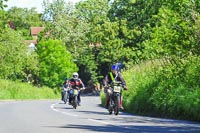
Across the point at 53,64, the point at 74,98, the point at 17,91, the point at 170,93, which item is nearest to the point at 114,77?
the point at 170,93

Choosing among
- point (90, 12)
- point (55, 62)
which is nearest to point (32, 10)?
point (90, 12)

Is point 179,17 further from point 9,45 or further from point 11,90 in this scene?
point 9,45

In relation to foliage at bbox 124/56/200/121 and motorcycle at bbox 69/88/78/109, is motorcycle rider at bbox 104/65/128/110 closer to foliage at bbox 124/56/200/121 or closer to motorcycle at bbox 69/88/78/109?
foliage at bbox 124/56/200/121

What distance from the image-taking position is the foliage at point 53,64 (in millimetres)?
76688

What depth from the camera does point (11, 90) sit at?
5362 centimetres

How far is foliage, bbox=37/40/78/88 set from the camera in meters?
76.7

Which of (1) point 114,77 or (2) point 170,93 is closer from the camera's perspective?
(1) point 114,77

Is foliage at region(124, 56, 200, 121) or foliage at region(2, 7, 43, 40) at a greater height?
foliage at region(2, 7, 43, 40)

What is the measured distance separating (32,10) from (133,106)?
396 ft

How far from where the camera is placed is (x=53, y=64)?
77625mm

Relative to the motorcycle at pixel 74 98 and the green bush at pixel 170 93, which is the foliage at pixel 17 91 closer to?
the motorcycle at pixel 74 98

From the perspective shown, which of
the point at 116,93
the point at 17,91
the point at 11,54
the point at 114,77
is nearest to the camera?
the point at 116,93

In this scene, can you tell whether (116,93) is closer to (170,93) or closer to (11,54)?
(170,93)

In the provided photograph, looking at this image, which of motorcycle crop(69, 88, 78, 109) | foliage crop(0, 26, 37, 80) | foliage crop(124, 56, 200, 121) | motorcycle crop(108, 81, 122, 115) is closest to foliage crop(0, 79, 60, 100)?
foliage crop(0, 26, 37, 80)
